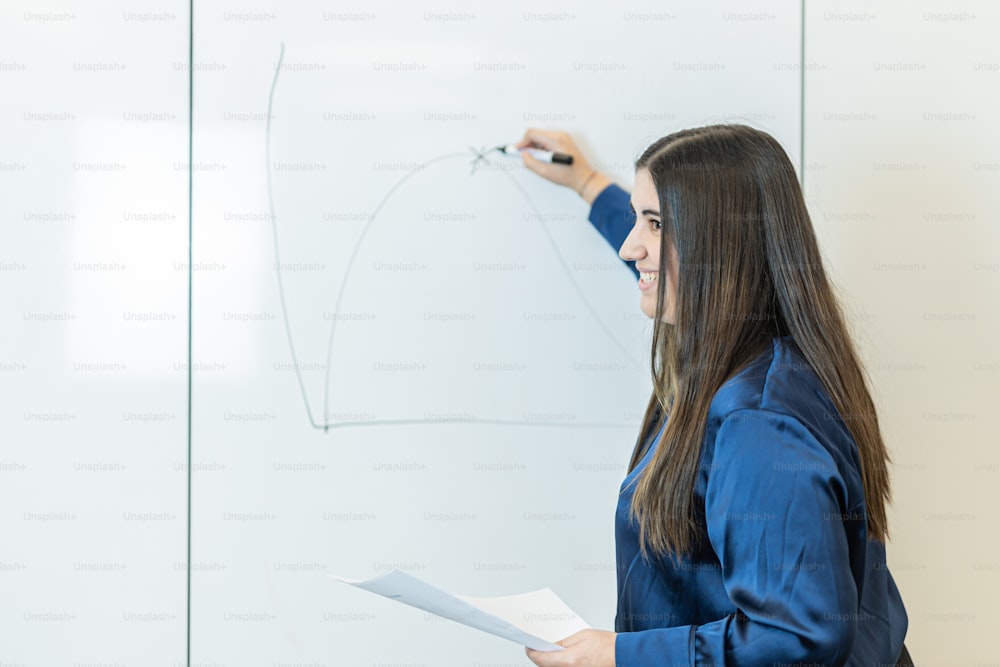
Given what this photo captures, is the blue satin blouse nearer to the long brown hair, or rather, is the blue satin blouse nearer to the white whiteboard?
the long brown hair

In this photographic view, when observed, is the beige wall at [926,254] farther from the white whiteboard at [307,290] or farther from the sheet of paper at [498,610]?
the sheet of paper at [498,610]

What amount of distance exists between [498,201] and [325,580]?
0.67 metres

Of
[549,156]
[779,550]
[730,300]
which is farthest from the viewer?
[549,156]

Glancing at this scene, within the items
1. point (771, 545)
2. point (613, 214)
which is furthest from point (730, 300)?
point (613, 214)

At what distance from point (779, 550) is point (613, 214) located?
0.64 metres

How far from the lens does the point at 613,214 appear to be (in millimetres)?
1310

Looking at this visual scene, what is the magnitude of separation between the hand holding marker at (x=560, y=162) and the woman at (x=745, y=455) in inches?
10.1

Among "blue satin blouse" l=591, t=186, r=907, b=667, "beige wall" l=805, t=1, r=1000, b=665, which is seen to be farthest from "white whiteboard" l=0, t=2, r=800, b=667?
"blue satin blouse" l=591, t=186, r=907, b=667

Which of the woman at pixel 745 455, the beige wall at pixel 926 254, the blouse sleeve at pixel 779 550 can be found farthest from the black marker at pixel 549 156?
the blouse sleeve at pixel 779 550

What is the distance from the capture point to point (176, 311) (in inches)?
52.5

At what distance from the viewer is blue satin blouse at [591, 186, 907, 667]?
2.71 ft

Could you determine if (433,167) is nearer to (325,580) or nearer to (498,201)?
(498,201)

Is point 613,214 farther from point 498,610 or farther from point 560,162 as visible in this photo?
point 498,610

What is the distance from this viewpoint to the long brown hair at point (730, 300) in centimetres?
95
